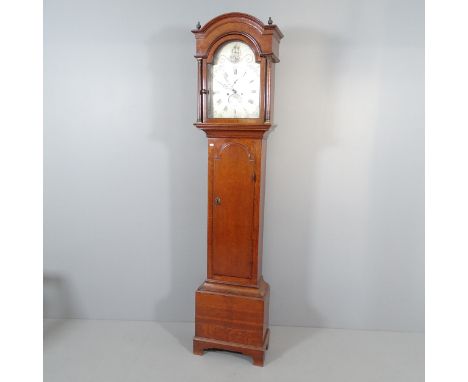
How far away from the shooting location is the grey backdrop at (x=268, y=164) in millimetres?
2957

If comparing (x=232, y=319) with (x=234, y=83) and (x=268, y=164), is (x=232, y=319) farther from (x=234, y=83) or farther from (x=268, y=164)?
(x=234, y=83)

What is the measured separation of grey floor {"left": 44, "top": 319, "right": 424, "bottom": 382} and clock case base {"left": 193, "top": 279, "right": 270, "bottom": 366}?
3.6 inches

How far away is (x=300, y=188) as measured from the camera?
3.09 metres

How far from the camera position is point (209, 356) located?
2.80 m

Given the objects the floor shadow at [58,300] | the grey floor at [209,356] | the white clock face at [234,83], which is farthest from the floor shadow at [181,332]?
the white clock face at [234,83]

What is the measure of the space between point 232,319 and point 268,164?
1098mm

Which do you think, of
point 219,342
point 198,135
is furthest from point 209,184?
point 219,342

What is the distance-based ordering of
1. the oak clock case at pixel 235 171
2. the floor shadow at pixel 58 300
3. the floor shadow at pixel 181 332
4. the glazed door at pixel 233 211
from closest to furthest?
the oak clock case at pixel 235 171 → the glazed door at pixel 233 211 → the floor shadow at pixel 181 332 → the floor shadow at pixel 58 300

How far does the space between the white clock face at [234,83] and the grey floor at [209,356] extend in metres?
1.55

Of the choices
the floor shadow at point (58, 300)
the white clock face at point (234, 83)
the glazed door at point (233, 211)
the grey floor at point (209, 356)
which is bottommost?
the grey floor at point (209, 356)

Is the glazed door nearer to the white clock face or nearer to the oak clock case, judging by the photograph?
the oak clock case

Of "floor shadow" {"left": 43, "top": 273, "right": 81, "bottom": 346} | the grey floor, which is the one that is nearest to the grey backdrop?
"floor shadow" {"left": 43, "top": 273, "right": 81, "bottom": 346}

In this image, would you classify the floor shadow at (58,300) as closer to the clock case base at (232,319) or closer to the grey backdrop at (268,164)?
the grey backdrop at (268,164)

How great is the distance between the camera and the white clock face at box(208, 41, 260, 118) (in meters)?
2.57
